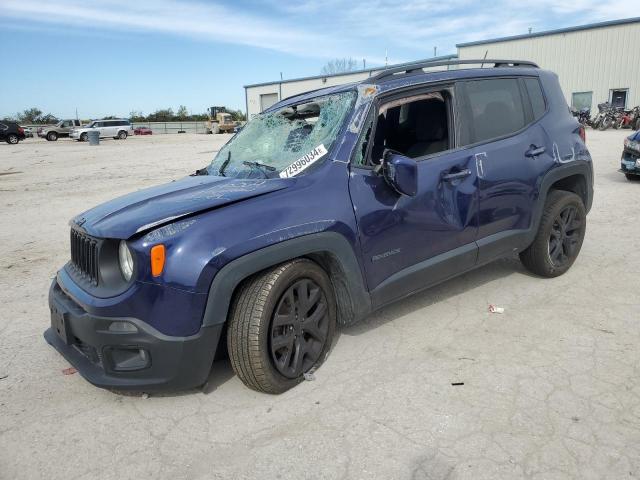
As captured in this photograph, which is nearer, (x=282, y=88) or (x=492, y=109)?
(x=492, y=109)

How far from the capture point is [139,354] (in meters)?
2.61

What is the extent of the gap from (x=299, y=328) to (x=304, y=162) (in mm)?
1019

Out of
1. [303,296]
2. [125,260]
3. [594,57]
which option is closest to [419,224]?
[303,296]

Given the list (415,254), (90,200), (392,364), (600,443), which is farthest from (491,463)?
(90,200)

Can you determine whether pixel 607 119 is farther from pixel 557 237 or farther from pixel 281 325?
pixel 281 325

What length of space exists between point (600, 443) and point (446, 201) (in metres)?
1.71

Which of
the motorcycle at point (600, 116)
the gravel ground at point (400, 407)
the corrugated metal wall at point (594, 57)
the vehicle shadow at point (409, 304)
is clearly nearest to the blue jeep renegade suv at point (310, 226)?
the gravel ground at point (400, 407)

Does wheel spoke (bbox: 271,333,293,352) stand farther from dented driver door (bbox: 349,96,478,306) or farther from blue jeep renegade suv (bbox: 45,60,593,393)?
dented driver door (bbox: 349,96,478,306)

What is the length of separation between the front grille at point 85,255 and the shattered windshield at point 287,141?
104cm

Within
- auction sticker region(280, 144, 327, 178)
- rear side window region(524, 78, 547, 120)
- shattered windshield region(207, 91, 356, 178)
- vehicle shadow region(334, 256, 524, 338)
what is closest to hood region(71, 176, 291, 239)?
auction sticker region(280, 144, 327, 178)

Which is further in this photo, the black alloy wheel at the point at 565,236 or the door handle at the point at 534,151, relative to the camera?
the black alloy wheel at the point at 565,236

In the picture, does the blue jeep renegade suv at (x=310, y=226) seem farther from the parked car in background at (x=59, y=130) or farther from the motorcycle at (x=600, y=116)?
the parked car in background at (x=59, y=130)

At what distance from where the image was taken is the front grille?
2760 mm

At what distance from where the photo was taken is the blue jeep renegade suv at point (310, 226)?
2531mm
